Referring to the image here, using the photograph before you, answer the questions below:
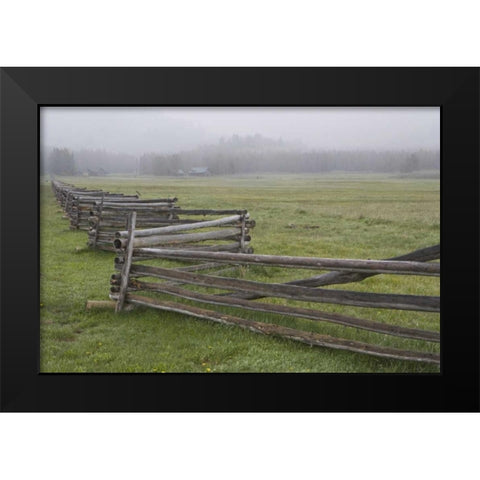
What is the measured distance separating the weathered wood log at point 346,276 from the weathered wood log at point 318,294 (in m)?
0.12

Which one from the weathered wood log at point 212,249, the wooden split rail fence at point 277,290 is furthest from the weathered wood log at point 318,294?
the weathered wood log at point 212,249

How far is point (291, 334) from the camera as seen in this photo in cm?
536

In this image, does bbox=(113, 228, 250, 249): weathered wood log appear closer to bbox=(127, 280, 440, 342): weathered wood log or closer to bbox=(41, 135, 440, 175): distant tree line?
bbox=(127, 280, 440, 342): weathered wood log

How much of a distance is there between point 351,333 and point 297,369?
68cm

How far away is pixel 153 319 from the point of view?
5918mm

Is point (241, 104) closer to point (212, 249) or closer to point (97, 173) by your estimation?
point (97, 173)

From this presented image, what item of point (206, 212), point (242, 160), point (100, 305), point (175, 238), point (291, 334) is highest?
point (242, 160)

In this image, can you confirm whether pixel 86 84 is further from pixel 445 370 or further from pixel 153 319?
pixel 445 370

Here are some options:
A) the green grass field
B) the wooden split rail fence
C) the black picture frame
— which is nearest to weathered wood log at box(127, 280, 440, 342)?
the wooden split rail fence

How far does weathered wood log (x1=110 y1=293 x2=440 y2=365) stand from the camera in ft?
16.1

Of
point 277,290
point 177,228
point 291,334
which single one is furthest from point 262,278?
point 177,228

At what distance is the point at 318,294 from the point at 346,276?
13.3 inches

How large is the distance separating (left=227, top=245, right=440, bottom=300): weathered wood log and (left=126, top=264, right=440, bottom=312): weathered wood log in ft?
0.38

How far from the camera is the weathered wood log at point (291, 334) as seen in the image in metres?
4.90
